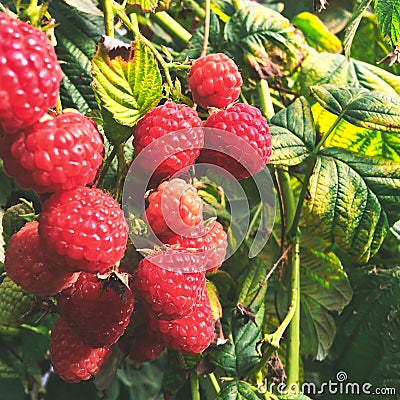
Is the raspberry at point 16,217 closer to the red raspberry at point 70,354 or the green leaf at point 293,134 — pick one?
the red raspberry at point 70,354

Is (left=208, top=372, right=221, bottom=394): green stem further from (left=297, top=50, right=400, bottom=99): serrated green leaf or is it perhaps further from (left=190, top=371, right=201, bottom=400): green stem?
(left=297, top=50, right=400, bottom=99): serrated green leaf

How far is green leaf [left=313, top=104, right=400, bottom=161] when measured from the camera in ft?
2.94

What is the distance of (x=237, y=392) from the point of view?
793 millimetres

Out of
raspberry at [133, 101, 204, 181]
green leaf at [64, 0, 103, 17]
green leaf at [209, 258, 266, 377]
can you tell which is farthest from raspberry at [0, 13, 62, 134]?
green leaf at [209, 258, 266, 377]

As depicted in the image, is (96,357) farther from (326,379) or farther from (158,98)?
(326,379)

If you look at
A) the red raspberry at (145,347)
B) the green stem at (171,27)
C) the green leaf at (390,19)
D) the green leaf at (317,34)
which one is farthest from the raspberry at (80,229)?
the green leaf at (317,34)

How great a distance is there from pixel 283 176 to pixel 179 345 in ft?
1.23

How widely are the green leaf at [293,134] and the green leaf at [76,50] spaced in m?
→ 0.24

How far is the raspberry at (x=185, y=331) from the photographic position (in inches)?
25.5

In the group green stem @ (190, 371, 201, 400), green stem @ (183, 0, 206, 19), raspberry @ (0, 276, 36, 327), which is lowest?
green stem @ (190, 371, 201, 400)

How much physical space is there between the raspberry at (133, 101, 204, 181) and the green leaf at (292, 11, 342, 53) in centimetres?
62

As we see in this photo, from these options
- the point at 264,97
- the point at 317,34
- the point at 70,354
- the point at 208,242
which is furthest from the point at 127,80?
the point at 317,34

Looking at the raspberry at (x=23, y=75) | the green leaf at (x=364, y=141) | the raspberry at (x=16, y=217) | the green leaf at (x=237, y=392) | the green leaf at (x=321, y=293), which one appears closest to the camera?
the raspberry at (x=23, y=75)

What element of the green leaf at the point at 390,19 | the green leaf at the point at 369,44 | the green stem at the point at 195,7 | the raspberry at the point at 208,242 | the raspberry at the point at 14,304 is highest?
the green leaf at the point at 390,19
